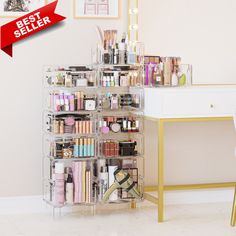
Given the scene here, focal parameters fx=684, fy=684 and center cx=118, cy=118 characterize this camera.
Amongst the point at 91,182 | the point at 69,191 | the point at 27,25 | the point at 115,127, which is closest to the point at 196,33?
the point at 115,127

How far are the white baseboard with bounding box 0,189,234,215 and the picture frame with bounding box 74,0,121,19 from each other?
1288mm

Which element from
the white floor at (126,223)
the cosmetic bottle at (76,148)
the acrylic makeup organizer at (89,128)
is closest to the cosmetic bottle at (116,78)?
the acrylic makeup organizer at (89,128)

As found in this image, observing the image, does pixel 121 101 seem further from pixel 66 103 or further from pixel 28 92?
pixel 28 92

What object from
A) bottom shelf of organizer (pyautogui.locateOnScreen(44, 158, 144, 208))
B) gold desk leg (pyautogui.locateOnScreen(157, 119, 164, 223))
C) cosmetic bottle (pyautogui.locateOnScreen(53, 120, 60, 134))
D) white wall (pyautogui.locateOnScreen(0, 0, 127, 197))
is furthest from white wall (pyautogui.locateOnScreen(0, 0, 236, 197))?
gold desk leg (pyautogui.locateOnScreen(157, 119, 164, 223))

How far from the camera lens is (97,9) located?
468 centimetres

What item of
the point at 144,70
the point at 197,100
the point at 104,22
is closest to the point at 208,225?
the point at 197,100

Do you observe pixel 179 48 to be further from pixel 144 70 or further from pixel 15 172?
pixel 15 172

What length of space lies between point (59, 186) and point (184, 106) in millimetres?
948

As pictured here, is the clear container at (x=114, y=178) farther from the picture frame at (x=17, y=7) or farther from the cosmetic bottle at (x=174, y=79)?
the picture frame at (x=17, y=7)

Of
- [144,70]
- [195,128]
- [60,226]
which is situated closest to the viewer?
[60,226]

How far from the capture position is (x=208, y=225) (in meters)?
4.30

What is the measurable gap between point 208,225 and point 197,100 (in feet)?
2.60

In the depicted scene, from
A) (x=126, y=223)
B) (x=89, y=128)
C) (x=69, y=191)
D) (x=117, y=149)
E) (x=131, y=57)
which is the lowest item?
(x=126, y=223)

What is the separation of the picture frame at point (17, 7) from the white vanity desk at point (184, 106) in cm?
94
